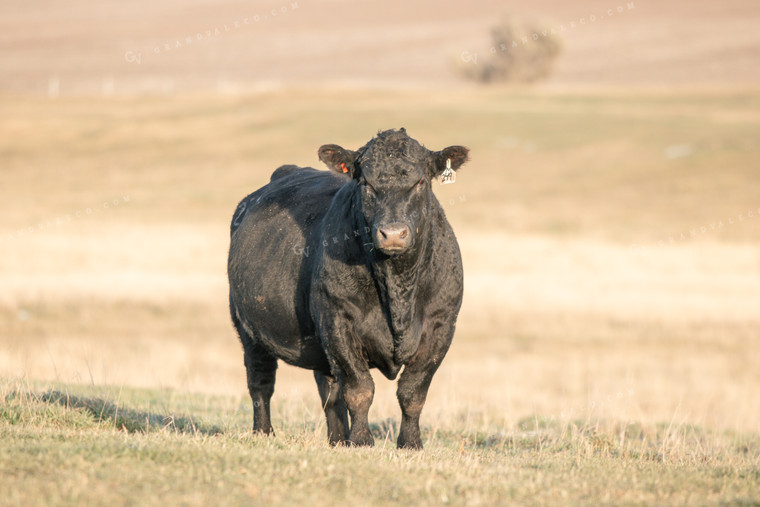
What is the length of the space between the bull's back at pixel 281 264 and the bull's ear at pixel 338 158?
0.73m

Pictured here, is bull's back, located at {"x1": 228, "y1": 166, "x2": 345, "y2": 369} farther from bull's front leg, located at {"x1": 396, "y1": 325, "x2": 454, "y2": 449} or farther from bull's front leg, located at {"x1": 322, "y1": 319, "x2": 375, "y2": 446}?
bull's front leg, located at {"x1": 396, "y1": 325, "x2": 454, "y2": 449}

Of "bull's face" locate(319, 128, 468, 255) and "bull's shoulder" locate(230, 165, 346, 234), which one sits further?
"bull's shoulder" locate(230, 165, 346, 234)

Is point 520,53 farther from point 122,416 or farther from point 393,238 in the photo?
point 393,238

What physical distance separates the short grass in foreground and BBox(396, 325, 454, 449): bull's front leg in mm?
347

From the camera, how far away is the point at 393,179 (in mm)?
7668

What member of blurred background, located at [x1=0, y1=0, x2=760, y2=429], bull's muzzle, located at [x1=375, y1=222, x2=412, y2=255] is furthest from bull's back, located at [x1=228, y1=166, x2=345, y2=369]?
blurred background, located at [x1=0, y1=0, x2=760, y2=429]

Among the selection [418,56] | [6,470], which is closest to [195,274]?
[6,470]

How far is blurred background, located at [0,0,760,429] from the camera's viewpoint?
1880 centimetres

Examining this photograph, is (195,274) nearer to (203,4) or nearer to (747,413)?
(747,413)

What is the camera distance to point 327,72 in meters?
131

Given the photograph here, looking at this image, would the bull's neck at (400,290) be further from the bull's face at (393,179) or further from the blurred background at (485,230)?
the blurred background at (485,230)

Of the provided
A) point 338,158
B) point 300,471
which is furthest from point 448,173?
point 300,471

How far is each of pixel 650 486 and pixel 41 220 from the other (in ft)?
116

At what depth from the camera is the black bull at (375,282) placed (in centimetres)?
765
